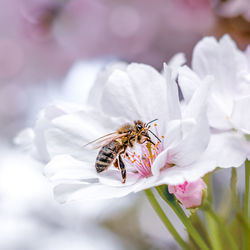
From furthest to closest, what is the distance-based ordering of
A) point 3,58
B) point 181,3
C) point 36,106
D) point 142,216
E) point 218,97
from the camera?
point 3,58 → point 36,106 → point 181,3 → point 142,216 → point 218,97

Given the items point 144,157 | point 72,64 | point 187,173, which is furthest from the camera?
point 72,64

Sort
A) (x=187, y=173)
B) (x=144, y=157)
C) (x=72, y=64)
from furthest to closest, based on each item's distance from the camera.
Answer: (x=72, y=64)
(x=144, y=157)
(x=187, y=173)

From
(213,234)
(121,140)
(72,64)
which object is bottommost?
(213,234)

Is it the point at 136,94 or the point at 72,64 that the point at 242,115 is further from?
the point at 72,64

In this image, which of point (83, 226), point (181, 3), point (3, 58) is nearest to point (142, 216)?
point (83, 226)

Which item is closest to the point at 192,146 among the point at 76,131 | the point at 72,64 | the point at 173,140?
the point at 173,140

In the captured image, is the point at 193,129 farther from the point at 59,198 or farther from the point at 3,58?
the point at 3,58

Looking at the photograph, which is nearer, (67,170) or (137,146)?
(67,170)
